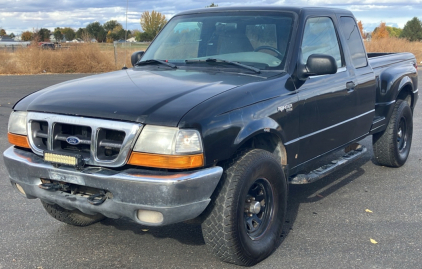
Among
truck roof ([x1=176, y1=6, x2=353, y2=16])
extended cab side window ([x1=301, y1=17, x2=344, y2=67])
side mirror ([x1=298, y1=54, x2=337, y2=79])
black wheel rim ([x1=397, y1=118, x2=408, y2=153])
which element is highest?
truck roof ([x1=176, y1=6, x2=353, y2=16])

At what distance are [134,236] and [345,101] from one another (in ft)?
7.94

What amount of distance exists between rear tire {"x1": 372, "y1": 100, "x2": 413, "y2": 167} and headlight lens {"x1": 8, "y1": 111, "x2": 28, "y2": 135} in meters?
4.43

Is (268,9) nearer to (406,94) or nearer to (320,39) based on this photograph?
(320,39)

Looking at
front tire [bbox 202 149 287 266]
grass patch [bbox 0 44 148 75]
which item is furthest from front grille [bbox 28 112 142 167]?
grass patch [bbox 0 44 148 75]

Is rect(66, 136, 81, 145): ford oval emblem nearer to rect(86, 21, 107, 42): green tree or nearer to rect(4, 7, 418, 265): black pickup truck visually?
rect(4, 7, 418, 265): black pickup truck

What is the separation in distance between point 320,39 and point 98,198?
9.14ft

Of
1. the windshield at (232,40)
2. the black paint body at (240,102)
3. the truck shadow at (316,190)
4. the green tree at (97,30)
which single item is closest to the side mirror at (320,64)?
the black paint body at (240,102)

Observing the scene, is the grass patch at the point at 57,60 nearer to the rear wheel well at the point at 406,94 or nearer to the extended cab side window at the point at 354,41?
the rear wheel well at the point at 406,94

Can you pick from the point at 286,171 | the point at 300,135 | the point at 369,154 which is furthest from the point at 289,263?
the point at 369,154

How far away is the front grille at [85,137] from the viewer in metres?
3.30

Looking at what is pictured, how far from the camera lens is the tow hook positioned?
3408 millimetres

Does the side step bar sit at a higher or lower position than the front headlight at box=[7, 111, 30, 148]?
lower

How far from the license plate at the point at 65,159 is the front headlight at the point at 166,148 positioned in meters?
0.37

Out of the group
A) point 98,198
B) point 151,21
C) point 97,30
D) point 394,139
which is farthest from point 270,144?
point 97,30
